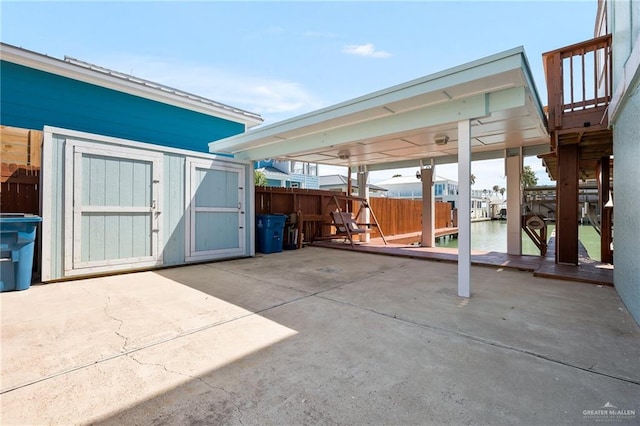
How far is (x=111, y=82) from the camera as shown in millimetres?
6441

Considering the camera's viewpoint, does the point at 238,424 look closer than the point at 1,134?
Yes

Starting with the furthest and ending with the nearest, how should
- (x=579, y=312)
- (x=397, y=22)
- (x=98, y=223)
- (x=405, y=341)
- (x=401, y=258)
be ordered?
(x=401, y=258)
(x=397, y=22)
(x=98, y=223)
(x=579, y=312)
(x=405, y=341)

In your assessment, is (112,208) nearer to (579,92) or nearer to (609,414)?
(609,414)

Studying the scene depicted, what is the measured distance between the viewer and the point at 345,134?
16.2 ft

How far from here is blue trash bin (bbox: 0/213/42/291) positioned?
345 cm

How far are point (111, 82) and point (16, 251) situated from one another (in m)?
4.46

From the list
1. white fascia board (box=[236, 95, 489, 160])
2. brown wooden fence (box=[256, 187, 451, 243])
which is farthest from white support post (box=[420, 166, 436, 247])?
white fascia board (box=[236, 95, 489, 160])

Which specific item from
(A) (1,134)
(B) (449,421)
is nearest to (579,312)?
(B) (449,421)

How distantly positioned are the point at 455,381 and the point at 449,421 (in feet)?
1.24

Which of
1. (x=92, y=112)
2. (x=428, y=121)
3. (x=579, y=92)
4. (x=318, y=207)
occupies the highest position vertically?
(x=92, y=112)

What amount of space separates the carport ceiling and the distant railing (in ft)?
1.08

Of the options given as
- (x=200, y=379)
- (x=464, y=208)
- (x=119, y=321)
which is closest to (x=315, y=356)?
(x=200, y=379)

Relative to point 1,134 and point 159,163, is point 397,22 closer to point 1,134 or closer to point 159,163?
point 159,163

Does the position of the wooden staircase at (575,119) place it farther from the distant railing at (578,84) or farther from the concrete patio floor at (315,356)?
the concrete patio floor at (315,356)
